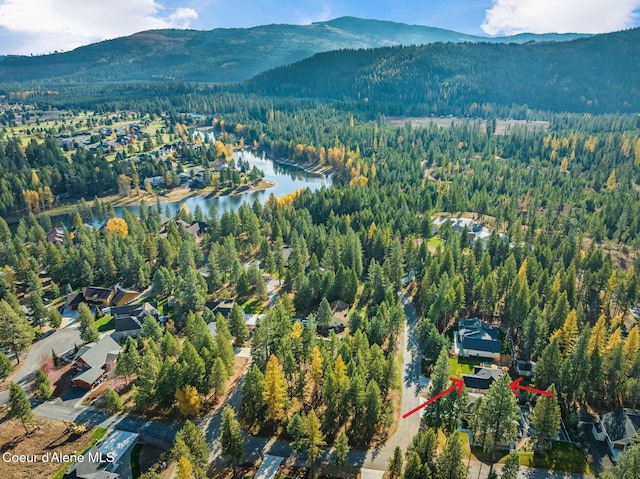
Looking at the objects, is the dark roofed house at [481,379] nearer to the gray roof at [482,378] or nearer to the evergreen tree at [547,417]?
the gray roof at [482,378]

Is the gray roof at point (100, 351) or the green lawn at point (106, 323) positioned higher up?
the gray roof at point (100, 351)

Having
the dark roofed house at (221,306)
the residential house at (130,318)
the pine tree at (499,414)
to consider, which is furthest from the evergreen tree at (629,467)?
the residential house at (130,318)

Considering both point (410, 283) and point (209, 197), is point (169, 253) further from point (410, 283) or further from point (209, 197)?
point (209, 197)

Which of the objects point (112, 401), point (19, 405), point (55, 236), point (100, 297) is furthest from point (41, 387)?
point (55, 236)

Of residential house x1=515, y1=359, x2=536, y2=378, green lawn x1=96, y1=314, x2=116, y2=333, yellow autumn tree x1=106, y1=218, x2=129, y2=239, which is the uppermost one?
yellow autumn tree x1=106, y1=218, x2=129, y2=239

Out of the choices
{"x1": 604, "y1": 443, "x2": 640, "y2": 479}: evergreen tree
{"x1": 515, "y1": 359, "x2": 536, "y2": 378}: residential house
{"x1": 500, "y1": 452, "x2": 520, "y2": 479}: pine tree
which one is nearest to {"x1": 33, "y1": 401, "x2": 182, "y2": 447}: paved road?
{"x1": 500, "y1": 452, "x2": 520, "y2": 479}: pine tree

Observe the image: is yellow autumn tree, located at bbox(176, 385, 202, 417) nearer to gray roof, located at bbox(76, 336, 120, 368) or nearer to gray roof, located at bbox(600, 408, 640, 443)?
gray roof, located at bbox(76, 336, 120, 368)
